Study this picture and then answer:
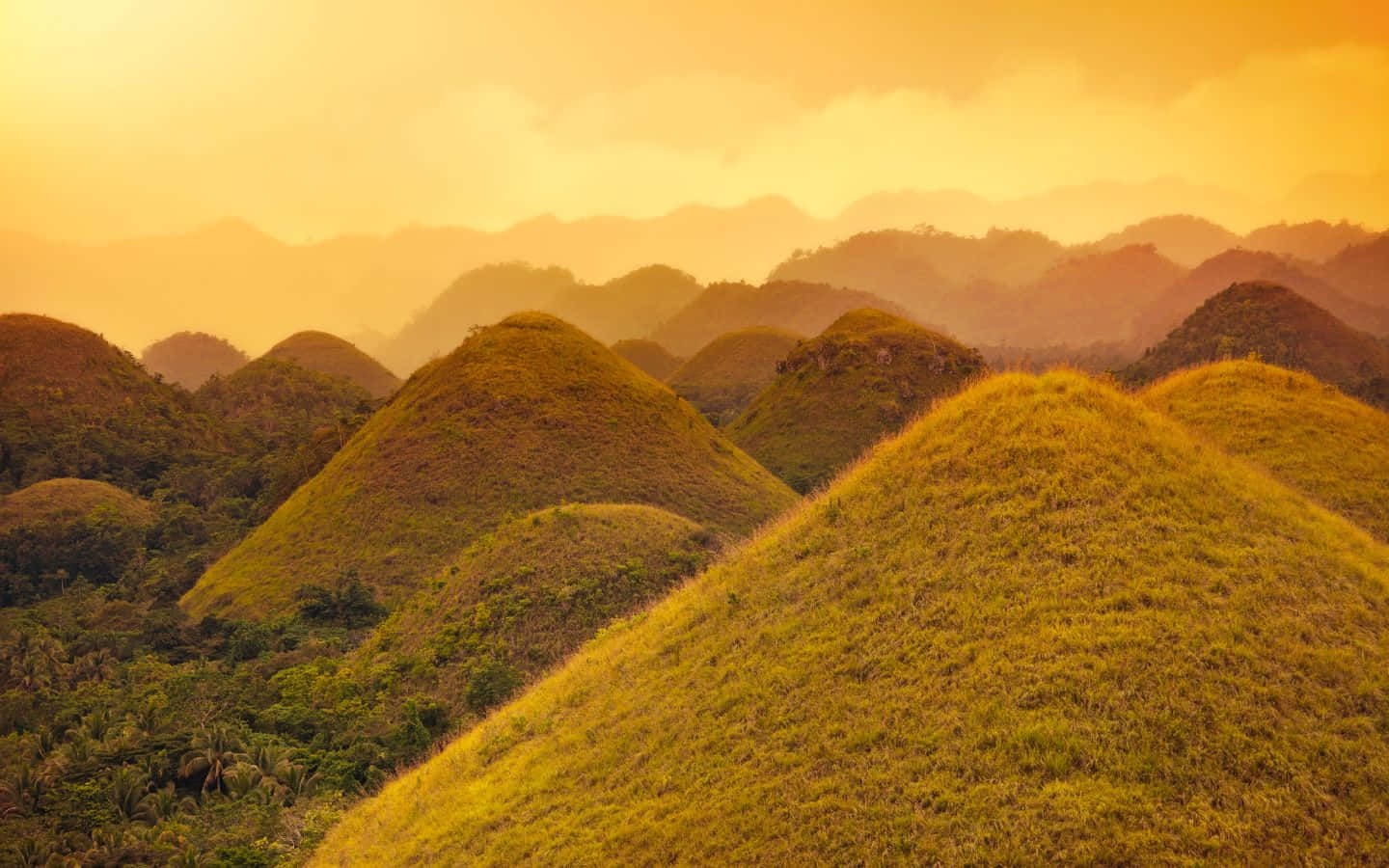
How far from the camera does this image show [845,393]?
6500 cm

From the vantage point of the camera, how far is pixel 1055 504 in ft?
37.8

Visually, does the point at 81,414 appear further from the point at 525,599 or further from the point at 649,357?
the point at 649,357

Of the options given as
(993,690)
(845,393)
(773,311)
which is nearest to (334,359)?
(773,311)

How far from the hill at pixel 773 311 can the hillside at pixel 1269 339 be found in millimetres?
85801

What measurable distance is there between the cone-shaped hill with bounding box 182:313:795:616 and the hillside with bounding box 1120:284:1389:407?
47.3 m

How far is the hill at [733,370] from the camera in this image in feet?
321

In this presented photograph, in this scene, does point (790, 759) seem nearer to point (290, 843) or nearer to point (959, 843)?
point (959, 843)

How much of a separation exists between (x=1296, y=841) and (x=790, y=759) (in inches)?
197

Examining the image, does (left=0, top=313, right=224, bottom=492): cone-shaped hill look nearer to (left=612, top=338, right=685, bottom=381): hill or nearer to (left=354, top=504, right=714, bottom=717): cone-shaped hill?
(left=354, top=504, right=714, bottom=717): cone-shaped hill

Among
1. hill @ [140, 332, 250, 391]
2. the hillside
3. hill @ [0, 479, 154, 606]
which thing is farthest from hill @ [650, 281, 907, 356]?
hill @ [0, 479, 154, 606]

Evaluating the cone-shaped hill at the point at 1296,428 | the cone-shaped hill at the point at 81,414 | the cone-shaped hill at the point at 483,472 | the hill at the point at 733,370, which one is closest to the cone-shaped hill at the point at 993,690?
the cone-shaped hill at the point at 1296,428

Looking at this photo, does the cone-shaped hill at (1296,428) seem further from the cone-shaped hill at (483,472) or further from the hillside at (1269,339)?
the hillside at (1269,339)

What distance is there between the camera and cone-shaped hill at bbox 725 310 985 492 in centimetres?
5947

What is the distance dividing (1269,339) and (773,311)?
113961mm
